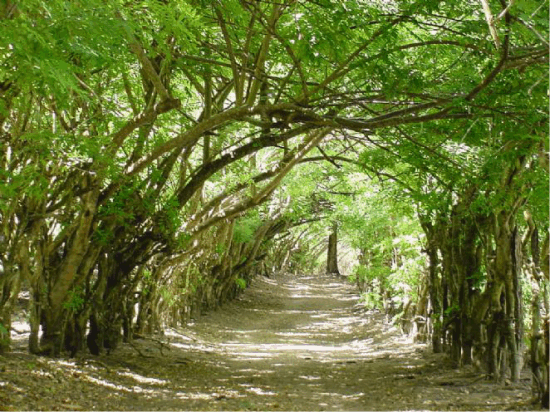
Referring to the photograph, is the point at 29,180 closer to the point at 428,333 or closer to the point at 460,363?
the point at 460,363

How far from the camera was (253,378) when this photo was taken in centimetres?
902

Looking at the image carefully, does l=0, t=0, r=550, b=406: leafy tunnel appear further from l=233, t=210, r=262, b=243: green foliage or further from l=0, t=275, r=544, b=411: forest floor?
l=233, t=210, r=262, b=243: green foliage

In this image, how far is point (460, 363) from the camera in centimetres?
908

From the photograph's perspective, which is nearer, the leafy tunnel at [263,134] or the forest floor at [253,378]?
the leafy tunnel at [263,134]

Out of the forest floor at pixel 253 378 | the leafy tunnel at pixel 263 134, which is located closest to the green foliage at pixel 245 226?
the forest floor at pixel 253 378

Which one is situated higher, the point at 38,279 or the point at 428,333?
the point at 38,279

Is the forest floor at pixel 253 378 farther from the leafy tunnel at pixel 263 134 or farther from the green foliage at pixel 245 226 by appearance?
the green foliage at pixel 245 226

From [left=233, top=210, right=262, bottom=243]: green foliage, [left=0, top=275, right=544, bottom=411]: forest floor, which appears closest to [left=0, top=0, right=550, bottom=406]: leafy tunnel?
[left=0, top=275, right=544, bottom=411]: forest floor

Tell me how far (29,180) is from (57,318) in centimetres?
299

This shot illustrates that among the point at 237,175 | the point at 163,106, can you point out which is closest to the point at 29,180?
the point at 163,106

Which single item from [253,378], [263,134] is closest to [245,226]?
[253,378]

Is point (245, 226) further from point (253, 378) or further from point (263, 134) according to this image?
point (263, 134)

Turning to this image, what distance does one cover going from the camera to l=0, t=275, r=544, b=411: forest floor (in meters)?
6.66

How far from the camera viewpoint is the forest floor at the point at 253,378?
6660 millimetres
